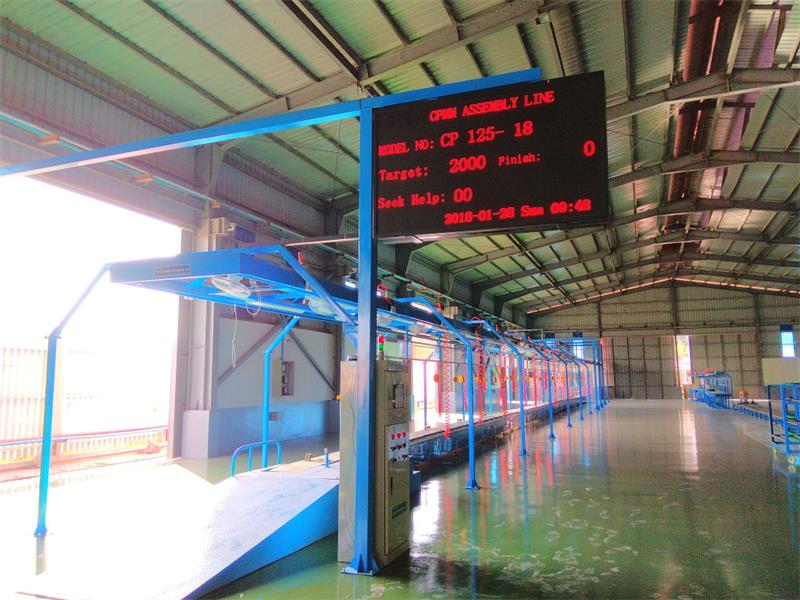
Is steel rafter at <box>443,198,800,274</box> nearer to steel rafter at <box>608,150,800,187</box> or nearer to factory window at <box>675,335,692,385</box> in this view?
steel rafter at <box>608,150,800,187</box>

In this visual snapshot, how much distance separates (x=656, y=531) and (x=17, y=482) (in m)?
11.2

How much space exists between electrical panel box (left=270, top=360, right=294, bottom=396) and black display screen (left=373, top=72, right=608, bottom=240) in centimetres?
1116

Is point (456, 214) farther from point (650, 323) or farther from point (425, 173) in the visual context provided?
point (650, 323)

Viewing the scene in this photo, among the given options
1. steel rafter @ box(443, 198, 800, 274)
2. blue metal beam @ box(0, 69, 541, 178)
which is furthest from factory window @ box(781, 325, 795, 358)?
blue metal beam @ box(0, 69, 541, 178)

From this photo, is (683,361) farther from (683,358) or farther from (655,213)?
(655,213)

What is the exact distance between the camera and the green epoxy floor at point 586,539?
16.3ft

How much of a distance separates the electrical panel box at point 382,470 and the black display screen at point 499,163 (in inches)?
65.2

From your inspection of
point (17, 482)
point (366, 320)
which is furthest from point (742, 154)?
point (17, 482)

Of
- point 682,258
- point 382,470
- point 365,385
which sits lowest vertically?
point 382,470

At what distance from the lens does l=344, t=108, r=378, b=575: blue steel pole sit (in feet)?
17.7

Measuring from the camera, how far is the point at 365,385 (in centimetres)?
553

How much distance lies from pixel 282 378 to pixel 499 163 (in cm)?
1270

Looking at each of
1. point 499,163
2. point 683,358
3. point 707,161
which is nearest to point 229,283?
point 499,163

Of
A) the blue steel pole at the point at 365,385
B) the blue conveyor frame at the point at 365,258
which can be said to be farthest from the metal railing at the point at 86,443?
the blue steel pole at the point at 365,385
